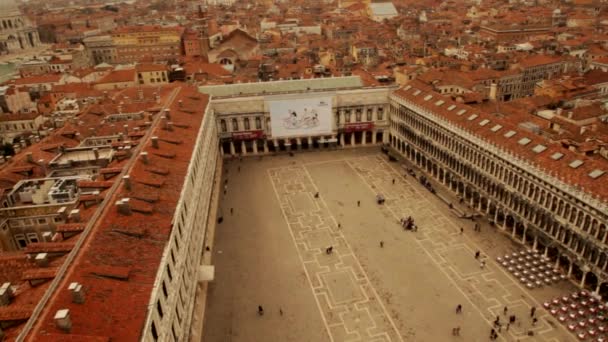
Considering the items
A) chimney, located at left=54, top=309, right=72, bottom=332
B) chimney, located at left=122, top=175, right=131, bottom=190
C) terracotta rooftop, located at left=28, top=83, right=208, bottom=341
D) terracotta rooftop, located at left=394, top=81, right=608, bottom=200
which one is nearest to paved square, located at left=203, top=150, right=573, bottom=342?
terracotta rooftop, located at left=394, top=81, right=608, bottom=200

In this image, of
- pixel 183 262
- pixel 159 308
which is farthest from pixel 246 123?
pixel 159 308

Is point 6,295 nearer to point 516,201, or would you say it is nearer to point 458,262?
point 458,262

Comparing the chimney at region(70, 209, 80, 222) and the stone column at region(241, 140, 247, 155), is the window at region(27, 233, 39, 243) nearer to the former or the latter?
the chimney at region(70, 209, 80, 222)

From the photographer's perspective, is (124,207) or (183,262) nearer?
(124,207)

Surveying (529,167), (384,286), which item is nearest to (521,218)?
(529,167)

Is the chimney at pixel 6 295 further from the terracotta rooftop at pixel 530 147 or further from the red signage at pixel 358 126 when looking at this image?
the red signage at pixel 358 126

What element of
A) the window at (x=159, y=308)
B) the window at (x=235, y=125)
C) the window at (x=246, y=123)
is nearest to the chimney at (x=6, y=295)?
the window at (x=159, y=308)
